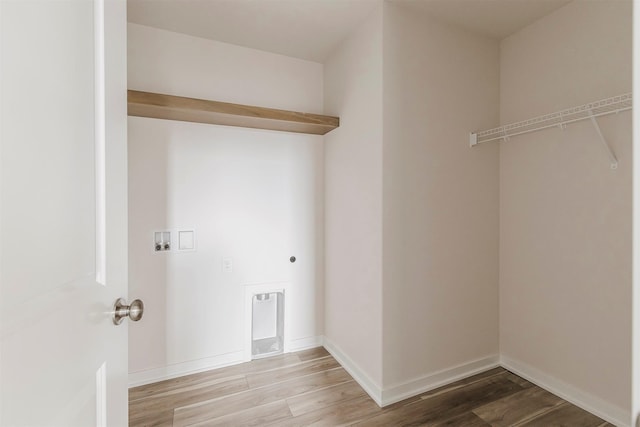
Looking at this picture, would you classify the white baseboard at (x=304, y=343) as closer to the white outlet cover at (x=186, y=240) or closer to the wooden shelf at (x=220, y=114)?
the white outlet cover at (x=186, y=240)

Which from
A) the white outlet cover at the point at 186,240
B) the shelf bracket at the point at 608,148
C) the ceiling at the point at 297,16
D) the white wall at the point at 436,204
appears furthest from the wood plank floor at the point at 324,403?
the ceiling at the point at 297,16

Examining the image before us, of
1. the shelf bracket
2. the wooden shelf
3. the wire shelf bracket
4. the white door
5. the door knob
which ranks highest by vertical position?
the wooden shelf

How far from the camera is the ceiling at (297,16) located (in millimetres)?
1835

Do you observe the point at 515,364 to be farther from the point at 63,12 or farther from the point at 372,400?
the point at 63,12

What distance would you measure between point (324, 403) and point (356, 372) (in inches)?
14.1

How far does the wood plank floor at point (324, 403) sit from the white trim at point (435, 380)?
0.13ft

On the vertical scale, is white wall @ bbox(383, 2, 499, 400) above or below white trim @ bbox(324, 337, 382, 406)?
above

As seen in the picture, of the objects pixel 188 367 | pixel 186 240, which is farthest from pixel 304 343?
pixel 186 240

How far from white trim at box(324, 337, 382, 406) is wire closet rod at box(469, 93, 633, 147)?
1905 mm

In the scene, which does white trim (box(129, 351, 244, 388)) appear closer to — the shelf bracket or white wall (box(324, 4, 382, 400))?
white wall (box(324, 4, 382, 400))

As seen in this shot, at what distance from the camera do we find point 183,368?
2.14 m

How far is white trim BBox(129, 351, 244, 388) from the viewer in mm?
2021

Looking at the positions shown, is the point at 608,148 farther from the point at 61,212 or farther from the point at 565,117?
the point at 61,212

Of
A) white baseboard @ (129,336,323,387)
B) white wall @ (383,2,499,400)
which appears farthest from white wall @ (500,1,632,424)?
white baseboard @ (129,336,323,387)
